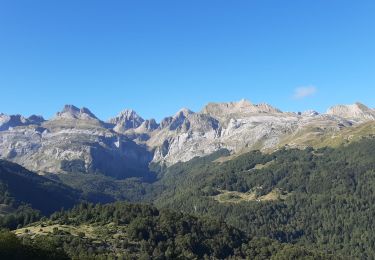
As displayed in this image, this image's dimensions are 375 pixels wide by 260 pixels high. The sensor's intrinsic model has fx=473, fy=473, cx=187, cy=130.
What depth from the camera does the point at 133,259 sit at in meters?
199

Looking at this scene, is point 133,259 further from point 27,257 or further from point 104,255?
point 27,257

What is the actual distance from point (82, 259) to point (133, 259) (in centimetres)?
3992

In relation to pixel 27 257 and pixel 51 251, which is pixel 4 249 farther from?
Result: pixel 51 251

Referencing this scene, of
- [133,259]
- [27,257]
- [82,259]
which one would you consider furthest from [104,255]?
[27,257]

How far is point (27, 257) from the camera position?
14025cm

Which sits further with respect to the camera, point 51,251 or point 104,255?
point 104,255

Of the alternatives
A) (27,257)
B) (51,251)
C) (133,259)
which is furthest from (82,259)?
(133,259)

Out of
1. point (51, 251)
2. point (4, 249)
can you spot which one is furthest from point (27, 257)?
point (51, 251)

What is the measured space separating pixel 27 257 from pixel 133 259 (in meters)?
66.2

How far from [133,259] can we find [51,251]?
47668mm

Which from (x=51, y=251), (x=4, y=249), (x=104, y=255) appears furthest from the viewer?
(x=104, y=255)

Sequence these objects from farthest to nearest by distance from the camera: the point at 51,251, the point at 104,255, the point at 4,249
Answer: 1. the point at 104,255
2. the point at 51,251
3. the point at 4,249

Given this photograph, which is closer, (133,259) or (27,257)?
(27,257)

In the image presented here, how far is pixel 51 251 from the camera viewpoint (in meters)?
160
